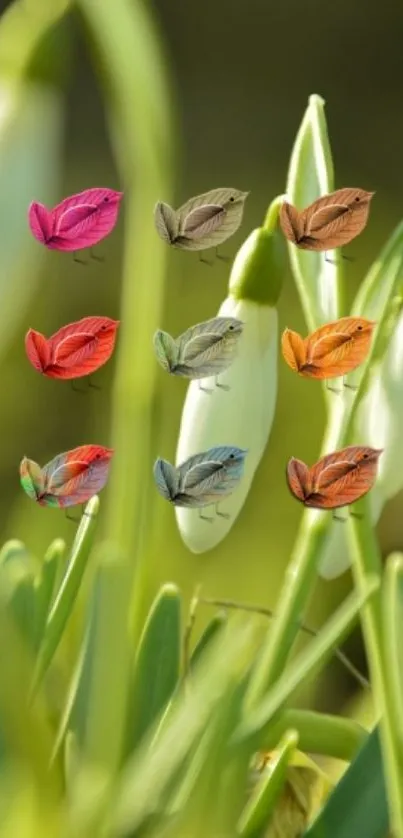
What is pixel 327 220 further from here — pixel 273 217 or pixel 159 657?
pixel 159 657

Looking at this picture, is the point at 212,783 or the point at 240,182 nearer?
the point at 212,783

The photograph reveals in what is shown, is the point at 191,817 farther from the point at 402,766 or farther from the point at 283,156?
the point at 283,156

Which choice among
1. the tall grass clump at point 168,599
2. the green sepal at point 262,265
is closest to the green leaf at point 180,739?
the tall grass clump at point 168,599

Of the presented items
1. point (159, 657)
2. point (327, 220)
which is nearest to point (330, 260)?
point (327, 220)

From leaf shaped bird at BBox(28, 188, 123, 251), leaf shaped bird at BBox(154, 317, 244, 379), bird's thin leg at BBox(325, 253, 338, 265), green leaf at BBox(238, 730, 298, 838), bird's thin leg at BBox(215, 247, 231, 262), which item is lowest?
green leaf at BBox(238, 730, 298, 838)

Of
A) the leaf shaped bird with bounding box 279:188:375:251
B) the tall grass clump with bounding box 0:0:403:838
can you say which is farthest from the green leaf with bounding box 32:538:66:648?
the leaf shaped bird with bounding box 279:188:375:251

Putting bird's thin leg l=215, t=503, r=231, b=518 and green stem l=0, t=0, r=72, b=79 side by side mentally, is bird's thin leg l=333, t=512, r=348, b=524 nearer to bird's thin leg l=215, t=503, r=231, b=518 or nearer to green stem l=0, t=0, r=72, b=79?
bird's thin leg l=215, t=503, r=231, b=518

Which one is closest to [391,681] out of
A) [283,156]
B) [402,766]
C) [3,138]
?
[402,766]
